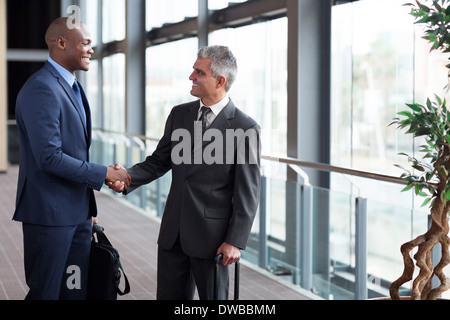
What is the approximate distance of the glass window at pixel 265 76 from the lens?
22.5ft

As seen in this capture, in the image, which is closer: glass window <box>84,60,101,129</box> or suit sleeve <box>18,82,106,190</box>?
suit sleeve <box>18,82,106,190</box>

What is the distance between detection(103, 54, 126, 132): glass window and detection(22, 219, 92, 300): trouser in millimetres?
9837

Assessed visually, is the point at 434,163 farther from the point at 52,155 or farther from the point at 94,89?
the point at 94,89

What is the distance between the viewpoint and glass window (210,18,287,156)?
686 centimetres

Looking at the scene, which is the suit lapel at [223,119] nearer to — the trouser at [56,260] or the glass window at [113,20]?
the trouser at [56,260]

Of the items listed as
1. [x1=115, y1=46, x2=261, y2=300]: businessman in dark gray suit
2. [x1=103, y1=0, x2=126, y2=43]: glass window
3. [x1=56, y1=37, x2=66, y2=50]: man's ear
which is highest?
[x1=103, y1=0, x2=126, y2=43]: glass window

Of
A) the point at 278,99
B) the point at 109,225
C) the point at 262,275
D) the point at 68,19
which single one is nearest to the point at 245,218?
the point at 68,19

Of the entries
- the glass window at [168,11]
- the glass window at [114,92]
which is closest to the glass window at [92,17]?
the glass window at [114,92]

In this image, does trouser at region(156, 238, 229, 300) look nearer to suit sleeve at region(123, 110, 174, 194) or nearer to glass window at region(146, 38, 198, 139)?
suit sleeve at region(123, 110, 174, 194)

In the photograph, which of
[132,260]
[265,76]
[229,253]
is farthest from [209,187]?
[265,76]

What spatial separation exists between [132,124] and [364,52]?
6.01m

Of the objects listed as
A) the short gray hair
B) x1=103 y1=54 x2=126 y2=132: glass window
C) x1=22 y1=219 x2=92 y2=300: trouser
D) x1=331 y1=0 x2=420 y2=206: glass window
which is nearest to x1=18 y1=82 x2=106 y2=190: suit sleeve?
x1=22 y1=219 x2=92 y2=300: trouser

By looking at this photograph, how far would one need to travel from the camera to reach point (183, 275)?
2.87 metres

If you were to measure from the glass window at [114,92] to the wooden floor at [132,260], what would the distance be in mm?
3165
